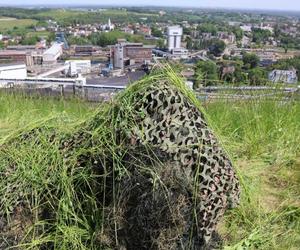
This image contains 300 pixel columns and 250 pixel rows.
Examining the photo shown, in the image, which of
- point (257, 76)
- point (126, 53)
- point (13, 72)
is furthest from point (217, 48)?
point (13, 72)

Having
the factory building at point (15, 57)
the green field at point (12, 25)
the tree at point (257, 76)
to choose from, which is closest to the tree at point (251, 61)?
the tree at point (257, 76)

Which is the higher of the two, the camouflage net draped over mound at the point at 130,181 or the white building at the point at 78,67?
the camouflage net draped over mound at the point at 130,181

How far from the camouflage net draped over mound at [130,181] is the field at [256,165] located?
2.8 inches

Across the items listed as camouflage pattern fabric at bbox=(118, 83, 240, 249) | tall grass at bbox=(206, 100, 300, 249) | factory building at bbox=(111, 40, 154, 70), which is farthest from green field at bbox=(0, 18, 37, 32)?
camouflage pattern fabric at bbox=(118, 83, 240, 249)

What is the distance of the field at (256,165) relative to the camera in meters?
2.36

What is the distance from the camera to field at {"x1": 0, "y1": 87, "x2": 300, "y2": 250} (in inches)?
92.7

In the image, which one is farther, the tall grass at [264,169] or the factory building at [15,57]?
the factory building at [15,57]

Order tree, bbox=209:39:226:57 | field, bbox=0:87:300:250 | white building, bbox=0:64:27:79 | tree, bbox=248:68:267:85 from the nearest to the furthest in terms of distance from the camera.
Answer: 1. field, bbox=0:87:300:250
2. tree, bbox=248:68:267:85
3. tree, bbox=209:39:226:57
4. white building, bbox=0:64:27:79

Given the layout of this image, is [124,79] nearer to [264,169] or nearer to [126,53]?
[264,169]

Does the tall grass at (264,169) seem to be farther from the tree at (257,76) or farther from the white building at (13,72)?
the white building at (13,72)

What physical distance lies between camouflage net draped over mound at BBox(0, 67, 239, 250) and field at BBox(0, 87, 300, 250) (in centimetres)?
7

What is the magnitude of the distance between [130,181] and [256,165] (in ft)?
4.66

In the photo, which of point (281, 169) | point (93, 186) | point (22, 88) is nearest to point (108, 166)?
point (93, 186)

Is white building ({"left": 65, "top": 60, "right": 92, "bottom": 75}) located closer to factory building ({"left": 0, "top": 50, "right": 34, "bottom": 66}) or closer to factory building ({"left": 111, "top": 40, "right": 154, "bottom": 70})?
factory building ({"left": 111, "top": 40, "right": 154, "bottom": 70})
